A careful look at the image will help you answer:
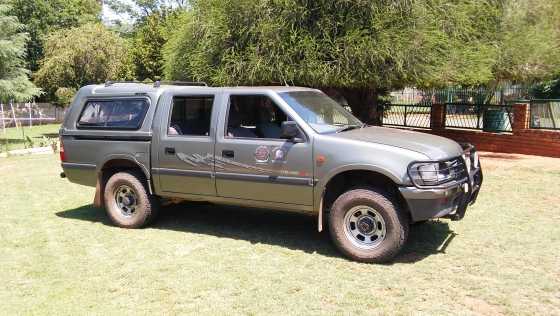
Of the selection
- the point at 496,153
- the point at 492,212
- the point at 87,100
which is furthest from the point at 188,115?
the point at 496,153

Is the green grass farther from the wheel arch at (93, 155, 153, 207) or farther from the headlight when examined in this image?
the headlight

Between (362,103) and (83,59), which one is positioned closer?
(362,103)

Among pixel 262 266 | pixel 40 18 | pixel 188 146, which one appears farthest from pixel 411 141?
pixel 40 18

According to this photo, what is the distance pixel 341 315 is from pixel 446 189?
1.76 m

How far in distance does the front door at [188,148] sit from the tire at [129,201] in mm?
396

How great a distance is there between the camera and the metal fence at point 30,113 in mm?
31562

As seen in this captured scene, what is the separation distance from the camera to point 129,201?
707 centimetres

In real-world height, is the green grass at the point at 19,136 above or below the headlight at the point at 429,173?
below

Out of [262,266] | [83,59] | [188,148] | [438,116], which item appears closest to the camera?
[262,266]

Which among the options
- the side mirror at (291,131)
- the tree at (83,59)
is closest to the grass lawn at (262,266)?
the side mirror at (291,131)

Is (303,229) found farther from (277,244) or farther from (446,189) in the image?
(446,189)

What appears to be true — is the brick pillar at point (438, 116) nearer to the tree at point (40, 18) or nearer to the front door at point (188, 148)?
the front door at point (188, 148)

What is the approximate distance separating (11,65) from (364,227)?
2096 cm

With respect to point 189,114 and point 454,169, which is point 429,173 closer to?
point 454,169
